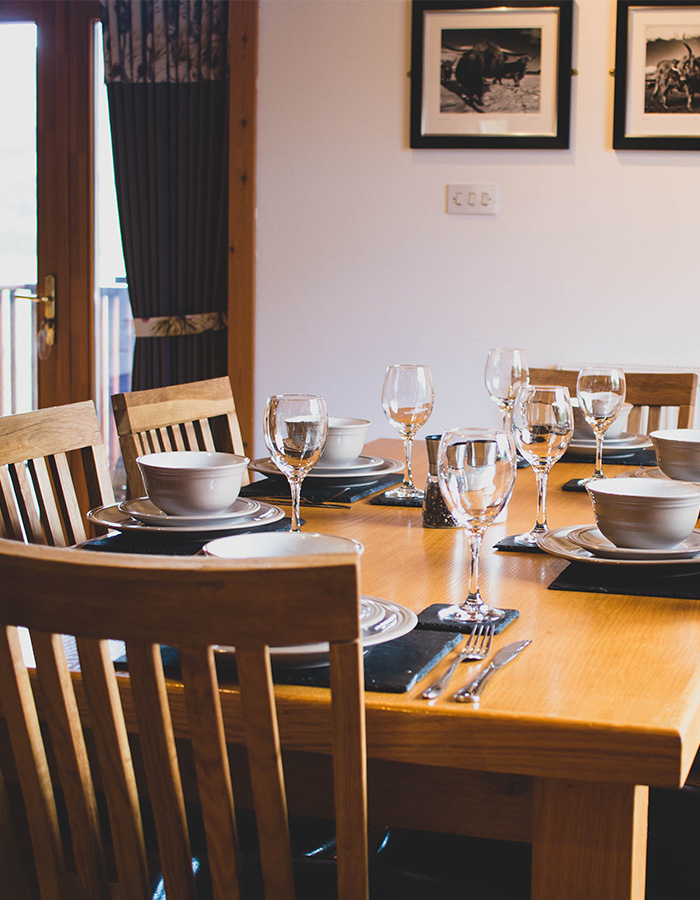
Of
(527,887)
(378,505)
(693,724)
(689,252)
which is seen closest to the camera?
(693,724)

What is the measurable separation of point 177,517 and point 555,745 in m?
0.76

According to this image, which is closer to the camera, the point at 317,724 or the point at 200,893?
the point at 317,724

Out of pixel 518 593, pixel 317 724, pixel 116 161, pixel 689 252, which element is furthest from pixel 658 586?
pixel 116 161

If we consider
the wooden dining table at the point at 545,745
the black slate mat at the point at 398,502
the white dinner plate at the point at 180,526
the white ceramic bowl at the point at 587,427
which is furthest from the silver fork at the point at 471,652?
the white ceramic bowl at the point at 587,427

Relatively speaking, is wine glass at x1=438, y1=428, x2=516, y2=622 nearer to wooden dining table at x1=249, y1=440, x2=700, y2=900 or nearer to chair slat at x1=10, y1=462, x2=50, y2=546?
wooden dining table at x1=249, y1=440, x2=700, y2=900

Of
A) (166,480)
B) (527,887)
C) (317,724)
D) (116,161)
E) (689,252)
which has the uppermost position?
(116,161)

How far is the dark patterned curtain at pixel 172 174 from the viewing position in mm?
3719

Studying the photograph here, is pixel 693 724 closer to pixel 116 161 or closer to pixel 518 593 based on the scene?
pixel 518 593

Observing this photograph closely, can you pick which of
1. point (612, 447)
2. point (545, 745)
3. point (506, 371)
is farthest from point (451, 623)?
point (612, 447)

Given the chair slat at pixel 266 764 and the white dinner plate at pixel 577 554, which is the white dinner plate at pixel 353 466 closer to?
the white dinner plate at pixel 577 554

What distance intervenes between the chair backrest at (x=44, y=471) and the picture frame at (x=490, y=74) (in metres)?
2.13

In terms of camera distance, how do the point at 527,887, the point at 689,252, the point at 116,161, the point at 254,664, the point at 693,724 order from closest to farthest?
the point at 254,664, the point at 693,724, the point at 527,887, the point at 689,252, the point at 116,161

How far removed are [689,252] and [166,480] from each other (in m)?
2.46

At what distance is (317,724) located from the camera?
78cm
